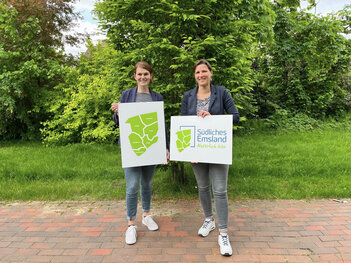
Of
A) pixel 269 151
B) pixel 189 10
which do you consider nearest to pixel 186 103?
pixel 189 10

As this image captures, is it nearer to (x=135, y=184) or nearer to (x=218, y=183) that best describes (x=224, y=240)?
(x=218, y=183)

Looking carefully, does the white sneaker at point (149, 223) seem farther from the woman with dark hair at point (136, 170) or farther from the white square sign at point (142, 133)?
the white square sign at point (142, 133)

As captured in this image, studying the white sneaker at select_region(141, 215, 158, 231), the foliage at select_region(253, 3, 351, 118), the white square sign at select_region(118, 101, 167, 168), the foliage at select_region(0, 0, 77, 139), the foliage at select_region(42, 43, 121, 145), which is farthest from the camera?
the foliage at select_region(253, 3, 351, 118)

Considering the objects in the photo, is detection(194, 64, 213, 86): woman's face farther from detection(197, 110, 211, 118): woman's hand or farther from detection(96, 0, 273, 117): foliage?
detection(96, 0, 273, 117): foliage

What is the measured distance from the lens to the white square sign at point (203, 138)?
2693 mm

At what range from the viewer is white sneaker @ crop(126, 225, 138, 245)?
2.90 meters

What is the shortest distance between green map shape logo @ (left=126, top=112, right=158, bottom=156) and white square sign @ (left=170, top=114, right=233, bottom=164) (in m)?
0.23

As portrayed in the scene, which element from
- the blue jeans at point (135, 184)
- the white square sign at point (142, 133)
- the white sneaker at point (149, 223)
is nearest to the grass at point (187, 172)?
the white sneaker at point (149, 223)

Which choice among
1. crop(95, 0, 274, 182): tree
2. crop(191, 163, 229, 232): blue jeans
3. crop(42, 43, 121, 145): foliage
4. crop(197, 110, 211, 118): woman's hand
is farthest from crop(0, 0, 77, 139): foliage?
crop(191, 163, 229, 232): blue jeans

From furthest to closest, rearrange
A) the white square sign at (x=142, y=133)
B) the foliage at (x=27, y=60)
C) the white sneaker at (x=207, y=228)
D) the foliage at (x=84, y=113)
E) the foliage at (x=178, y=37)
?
1. the foliage at (x=27, y=60)
2. the foliage at (x=84, y=113)
3. the foliage at (x=178, y=37)
4. the white sneaker at (x=207, y=228)
5. the white square sign at (x=142, y=133)

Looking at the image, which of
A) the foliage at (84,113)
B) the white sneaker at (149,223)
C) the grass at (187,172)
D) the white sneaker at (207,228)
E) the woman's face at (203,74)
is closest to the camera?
the woman's face at (203,74)

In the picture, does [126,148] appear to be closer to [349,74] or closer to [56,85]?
[56,85]

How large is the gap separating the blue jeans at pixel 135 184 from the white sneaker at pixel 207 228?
2.65 feet

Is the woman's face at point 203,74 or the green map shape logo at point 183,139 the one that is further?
the green map shape logo at point 183,139
